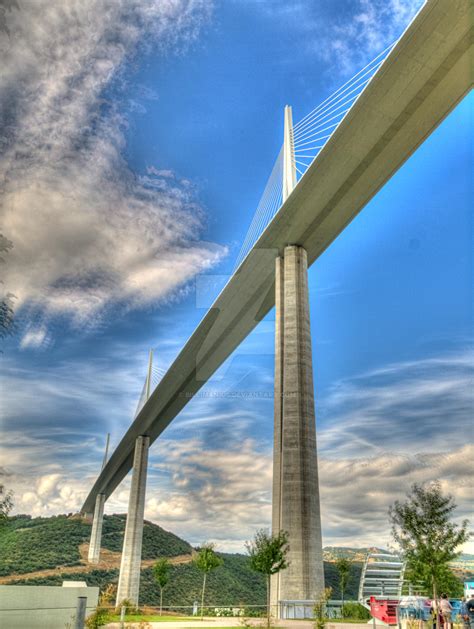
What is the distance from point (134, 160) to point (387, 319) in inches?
892

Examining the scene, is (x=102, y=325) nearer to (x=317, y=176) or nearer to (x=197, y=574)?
(x=317, y=176)

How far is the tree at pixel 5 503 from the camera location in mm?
3787

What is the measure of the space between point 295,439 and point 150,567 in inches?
1954

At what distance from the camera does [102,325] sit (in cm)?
638

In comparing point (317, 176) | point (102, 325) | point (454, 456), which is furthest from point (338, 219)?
point (102, 325)

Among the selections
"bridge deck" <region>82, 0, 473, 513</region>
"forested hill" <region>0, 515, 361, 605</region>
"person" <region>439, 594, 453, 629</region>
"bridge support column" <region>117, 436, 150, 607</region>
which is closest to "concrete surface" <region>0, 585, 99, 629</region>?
"person" <region>439, 594, 453, 629</region>

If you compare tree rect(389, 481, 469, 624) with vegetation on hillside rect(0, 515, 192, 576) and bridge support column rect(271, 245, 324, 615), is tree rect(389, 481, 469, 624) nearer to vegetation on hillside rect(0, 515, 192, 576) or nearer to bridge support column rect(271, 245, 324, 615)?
bridge support column rect(271, 245, 324, 615)

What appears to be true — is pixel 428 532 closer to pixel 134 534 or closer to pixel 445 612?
pixel 445 612

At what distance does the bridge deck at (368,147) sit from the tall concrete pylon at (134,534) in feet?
71.6

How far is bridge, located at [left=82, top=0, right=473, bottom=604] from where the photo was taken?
1493cm

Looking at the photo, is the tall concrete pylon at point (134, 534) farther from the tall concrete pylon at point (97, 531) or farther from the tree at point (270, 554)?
the tree at point (270, 554)

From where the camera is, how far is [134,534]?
152ft

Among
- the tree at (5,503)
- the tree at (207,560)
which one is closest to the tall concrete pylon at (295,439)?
the tree at (207,560)

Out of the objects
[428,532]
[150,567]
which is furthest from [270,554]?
[150,567]
